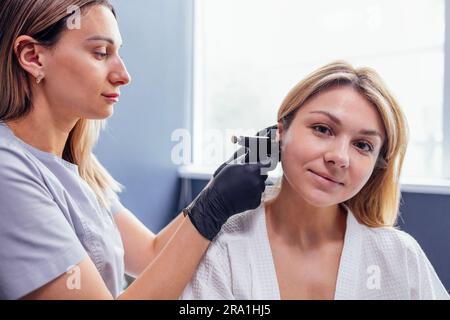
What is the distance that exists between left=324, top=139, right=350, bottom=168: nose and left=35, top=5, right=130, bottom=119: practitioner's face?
46 centimetres

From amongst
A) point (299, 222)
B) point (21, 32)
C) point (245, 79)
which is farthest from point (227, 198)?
point (245, 79)

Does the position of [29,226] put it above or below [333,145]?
below

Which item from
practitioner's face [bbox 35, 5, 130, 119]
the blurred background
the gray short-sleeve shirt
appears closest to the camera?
the gray short-sleeve shirt

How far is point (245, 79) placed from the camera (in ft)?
6.16

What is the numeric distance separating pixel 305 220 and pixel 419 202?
0.54 metres

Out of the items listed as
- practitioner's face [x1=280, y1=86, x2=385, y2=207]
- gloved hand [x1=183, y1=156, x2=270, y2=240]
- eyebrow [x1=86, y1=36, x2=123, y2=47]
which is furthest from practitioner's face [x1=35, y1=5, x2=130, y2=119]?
practitioner's face [x1=280, y1=86, x2=385, y2=207]

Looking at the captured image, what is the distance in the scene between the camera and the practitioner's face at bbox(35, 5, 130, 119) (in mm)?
835

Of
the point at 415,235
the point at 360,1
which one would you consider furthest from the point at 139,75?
the point at 415,235

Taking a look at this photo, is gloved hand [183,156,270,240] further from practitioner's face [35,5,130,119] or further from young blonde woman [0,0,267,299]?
practitioner's face [35,5,130,119]

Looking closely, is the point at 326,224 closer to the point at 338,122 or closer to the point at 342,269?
the point at 342,269

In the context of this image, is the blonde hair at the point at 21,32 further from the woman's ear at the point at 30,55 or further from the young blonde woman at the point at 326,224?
the young blonde woman at the point at 326,224

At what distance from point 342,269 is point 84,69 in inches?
25.5

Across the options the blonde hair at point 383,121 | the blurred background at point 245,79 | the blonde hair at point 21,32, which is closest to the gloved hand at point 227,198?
the blonde hair at point 383,121

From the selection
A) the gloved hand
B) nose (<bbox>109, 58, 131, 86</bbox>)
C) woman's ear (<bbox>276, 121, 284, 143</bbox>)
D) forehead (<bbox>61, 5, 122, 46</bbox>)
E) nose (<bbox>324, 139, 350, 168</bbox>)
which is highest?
forehead (<bbox>61, 5, 122, 46</bbox>)
